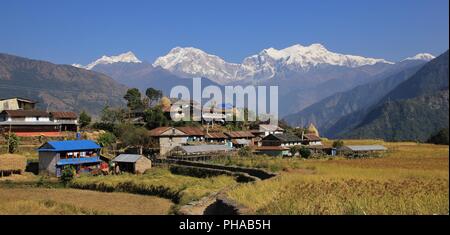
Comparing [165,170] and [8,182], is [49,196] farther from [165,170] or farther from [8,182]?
[165,170]

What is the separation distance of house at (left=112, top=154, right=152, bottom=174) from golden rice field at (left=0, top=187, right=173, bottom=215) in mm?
9107

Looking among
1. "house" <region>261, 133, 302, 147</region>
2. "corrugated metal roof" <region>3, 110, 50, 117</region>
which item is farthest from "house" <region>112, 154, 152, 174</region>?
"house" <region>261, 133, 302, 147</region>

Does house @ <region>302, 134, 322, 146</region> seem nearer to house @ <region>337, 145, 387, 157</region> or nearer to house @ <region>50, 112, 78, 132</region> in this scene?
house @ <region>337, 145, 387, 157</region>

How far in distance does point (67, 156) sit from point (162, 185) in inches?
634

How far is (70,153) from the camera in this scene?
45.1 metres

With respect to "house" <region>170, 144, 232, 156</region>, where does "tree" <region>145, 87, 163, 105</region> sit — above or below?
above

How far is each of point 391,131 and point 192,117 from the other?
3679 inches

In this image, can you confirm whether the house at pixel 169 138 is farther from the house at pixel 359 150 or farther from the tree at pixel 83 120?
the house at pixel 359 150

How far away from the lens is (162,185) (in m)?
33.1

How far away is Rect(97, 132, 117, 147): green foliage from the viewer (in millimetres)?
56994

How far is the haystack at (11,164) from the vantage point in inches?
1609

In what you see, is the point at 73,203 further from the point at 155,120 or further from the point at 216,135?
the point at 155,120
